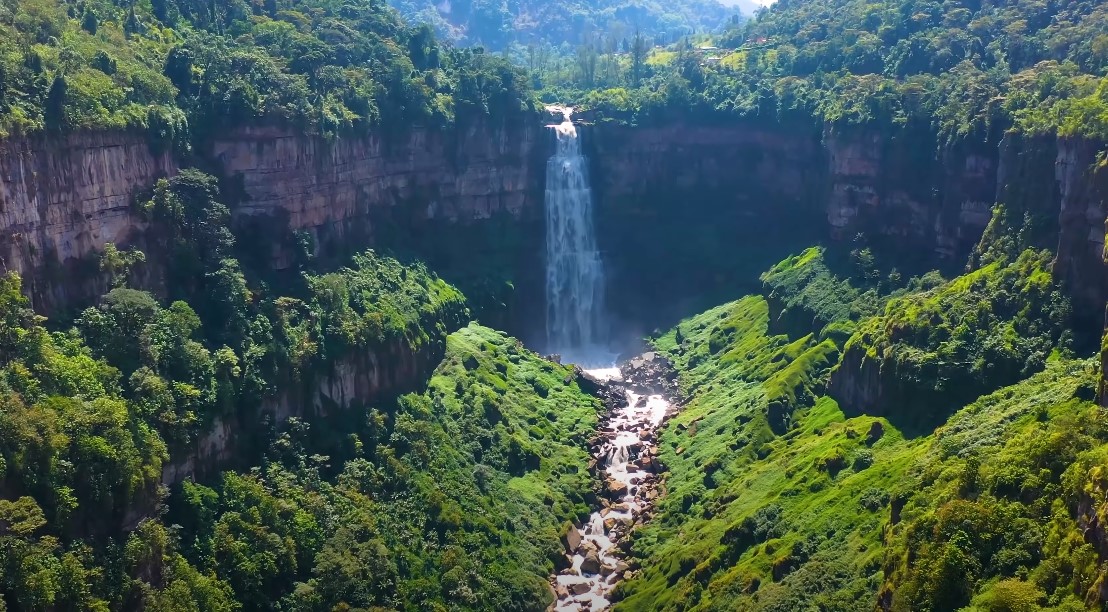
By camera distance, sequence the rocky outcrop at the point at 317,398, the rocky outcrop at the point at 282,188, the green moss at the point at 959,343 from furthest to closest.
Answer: the green moss at the point at 959,343, the rocky outcrop at the point at 317,398, the rocky outcrop at the point at 282,188

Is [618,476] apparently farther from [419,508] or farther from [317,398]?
[317,398]

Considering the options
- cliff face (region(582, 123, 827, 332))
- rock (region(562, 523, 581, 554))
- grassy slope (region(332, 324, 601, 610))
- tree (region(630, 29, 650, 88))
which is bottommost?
rock (region(562, 523, 581, 554))

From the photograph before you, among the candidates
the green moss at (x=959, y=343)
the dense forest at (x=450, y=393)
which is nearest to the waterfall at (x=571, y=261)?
the dense forest at (x=450, y=393)

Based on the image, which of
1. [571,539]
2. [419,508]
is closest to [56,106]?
[419,508]

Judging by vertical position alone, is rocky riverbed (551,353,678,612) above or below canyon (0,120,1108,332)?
below

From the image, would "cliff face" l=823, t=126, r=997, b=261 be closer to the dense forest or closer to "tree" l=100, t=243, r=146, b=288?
the dense forest

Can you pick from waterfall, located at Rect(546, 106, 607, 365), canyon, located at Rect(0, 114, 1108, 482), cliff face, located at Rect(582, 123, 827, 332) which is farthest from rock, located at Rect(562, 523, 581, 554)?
cliff face, located at Rect(582, 123, 827, 332)

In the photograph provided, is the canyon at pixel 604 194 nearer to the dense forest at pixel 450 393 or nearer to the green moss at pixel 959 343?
the dense forest at pixel 450 393
